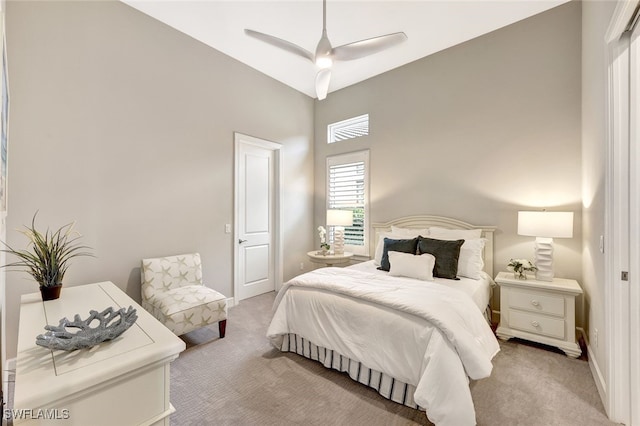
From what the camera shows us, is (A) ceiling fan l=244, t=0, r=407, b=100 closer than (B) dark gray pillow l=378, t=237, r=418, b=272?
Yes

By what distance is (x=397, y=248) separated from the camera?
3.27 metres

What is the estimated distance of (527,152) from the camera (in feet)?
10.3

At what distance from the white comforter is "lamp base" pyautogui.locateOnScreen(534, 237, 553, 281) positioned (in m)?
1.11

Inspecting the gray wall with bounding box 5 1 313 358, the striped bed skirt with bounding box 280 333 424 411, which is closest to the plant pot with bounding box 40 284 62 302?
the gray wall with bounding box 5 1 313 358

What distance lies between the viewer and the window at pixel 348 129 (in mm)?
4609

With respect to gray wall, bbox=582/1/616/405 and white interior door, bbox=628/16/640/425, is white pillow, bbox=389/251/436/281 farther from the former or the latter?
white interior door, bbox=628/16/640/425

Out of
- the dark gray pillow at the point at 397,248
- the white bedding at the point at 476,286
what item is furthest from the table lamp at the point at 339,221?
the white bedding at the point at 476,286

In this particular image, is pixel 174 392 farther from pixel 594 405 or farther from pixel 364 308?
pixel 594 405

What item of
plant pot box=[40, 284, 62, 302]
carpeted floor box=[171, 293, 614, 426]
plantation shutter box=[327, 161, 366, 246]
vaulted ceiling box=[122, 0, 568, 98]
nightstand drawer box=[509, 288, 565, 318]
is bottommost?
carpeted floor box=[171, 293, 614, 426]

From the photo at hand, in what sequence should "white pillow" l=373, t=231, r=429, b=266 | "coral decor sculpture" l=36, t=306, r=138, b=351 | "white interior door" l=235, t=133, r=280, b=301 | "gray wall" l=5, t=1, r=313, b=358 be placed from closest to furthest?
1. "coral decor sculpture" l=36, t=306, r=138, b=351
2. "gray wall" l=5, t=1, r=313, b=358
3. "white pillow" l=373, t=231, r=429, b=266
4. "white interior door" l=235, t=133, r=280, b=301

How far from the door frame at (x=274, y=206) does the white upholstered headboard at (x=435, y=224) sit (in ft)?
5.10

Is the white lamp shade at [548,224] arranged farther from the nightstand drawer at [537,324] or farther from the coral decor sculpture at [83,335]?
the coral decor sculpture at [83,335]

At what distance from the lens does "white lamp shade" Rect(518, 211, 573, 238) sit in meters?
2.57

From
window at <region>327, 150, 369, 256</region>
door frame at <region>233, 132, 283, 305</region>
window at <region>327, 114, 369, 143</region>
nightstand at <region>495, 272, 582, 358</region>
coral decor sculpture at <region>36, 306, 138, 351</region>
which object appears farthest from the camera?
window at <region>327, 114, 369, 143</region>
